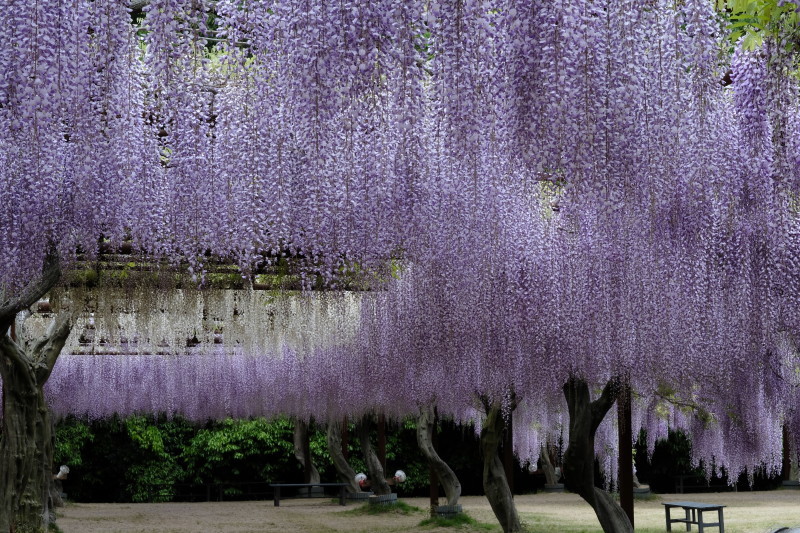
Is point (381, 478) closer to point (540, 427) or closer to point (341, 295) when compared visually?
point (540, 427)

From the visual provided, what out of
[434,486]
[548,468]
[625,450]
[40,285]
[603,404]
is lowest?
[548,468]

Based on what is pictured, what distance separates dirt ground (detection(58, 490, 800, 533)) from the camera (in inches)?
523

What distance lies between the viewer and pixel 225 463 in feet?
69.3

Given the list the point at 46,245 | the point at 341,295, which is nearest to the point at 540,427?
the point at 341,295

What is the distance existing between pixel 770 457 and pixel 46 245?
11.1m

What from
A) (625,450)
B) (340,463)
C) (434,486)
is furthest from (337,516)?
(625,450)

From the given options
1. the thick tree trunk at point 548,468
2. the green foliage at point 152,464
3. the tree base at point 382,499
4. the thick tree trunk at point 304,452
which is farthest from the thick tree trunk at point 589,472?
the green foliage at point 152,464

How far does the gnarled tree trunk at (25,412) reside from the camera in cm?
667

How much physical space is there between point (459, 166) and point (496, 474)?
649 centimetres

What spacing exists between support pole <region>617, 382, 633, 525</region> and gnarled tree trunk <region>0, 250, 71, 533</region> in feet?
17.0

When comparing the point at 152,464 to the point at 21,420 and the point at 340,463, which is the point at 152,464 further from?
the point at 21,420

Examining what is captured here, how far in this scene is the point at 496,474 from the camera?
11.4 metres

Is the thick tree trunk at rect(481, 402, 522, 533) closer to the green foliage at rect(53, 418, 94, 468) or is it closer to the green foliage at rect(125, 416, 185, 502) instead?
the green foliage at rect(125, 416, 185, 502)

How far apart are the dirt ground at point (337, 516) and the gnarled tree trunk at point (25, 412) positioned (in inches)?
119
